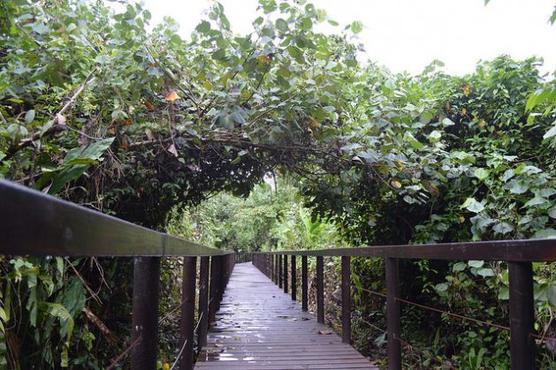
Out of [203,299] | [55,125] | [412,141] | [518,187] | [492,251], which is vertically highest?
[412,141]

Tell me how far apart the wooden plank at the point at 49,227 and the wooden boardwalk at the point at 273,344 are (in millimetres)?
2771

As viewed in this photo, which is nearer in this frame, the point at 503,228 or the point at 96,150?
the point at 96,150

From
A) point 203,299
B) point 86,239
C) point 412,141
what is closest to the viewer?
point 86,239

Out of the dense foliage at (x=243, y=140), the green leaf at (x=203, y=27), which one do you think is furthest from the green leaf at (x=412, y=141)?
the green leaf at (x=203, y=27)

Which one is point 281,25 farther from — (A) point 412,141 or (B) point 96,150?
(A) point 412,141

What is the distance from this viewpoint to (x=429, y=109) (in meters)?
4.30

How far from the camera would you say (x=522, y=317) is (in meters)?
1.41

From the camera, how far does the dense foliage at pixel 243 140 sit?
294cm

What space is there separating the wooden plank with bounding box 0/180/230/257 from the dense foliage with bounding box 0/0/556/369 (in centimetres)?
163

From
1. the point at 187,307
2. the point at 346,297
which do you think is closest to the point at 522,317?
the point at 187,307

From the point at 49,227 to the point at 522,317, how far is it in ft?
4.40

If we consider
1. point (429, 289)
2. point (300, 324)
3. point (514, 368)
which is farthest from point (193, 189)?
point (514, 368)

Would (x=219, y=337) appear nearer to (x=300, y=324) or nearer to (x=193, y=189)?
(x=300, y=324)

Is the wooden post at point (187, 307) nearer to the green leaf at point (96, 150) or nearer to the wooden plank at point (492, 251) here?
the green leaf at point (96, 150)
